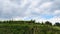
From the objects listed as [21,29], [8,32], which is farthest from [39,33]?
[8,32]

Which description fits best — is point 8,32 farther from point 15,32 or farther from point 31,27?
point 31,27

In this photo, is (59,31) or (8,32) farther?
(59,31)

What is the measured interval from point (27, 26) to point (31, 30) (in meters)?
6.50

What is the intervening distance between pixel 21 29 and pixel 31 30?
6.71 m

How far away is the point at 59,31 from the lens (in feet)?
333

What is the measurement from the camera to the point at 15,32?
95.5 meters

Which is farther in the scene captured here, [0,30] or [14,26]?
[14,26]

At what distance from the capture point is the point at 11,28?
9862 centimetres

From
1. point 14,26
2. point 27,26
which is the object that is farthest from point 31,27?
point 14,26

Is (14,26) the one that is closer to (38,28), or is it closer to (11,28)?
(11,28)

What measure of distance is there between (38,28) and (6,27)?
17704mm

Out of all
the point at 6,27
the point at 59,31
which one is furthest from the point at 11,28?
the point at 59,31

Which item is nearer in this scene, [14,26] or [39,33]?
[39,33]

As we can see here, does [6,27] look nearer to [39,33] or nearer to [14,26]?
[14,26]
